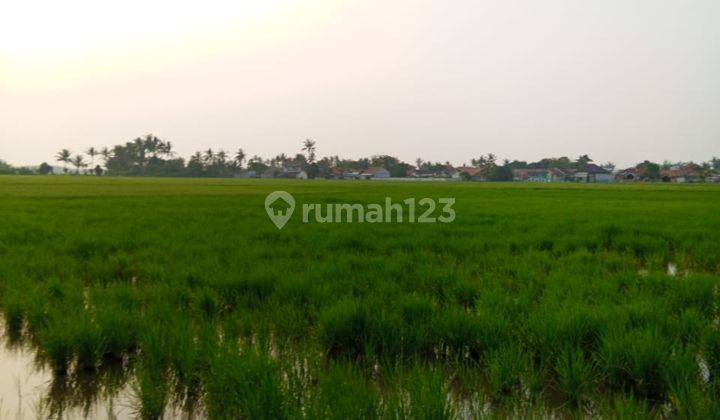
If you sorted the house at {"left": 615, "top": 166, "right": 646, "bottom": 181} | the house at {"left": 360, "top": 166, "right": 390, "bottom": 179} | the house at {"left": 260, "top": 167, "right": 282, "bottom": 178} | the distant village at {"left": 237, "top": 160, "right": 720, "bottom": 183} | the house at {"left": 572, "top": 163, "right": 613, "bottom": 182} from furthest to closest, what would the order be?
the house at {"left": 260, "top": 167, "right": 282, "bottom": 178} < the house at {"left": 360, "top": 166, "right": 390, "bottom": 179} < the house at {"left": 572, "top": 163, "right": 613, "bottom": 182} < the house at {"left": 615, "top": 166, "right": 646, "bottom": 181} < the distant village at {"left": 237, "top": 160, "right": 720, "bottom": 183}

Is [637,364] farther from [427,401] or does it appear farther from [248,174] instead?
[248,174]

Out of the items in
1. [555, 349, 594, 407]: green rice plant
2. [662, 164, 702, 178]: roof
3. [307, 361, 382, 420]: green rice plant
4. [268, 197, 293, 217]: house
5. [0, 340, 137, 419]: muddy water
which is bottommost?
[0, 340, 137, 419]: muddy water

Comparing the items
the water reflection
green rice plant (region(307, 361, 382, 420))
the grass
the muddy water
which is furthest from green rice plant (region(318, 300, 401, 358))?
the muddy water

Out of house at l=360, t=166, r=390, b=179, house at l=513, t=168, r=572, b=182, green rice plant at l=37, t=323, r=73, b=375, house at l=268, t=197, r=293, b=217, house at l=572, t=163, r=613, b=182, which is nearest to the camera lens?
green rice plant at l=37, t=323, r=73, b=375

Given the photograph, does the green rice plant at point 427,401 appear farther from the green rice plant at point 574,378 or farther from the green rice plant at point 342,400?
the green rice plant at point 574,378

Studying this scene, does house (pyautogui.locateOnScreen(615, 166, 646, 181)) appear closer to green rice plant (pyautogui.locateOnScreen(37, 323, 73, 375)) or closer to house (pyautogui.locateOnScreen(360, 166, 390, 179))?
house (pyautogui.locateOnScreen(360, 166, 390, 179))

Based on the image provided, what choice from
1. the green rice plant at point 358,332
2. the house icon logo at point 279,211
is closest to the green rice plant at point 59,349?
the green rice plant at point 358,332

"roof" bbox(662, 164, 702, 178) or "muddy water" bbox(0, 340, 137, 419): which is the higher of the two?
"roof" bbox(662, 164, 702, 178)

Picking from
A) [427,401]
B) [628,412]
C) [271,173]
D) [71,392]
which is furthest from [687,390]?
[271,173]

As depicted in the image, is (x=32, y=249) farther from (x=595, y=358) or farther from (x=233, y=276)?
(x=595, y=358)

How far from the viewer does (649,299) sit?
3.26m

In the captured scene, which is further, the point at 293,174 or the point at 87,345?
the point at 293,174

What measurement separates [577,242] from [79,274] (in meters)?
6.77

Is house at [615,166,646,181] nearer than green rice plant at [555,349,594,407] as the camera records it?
No
